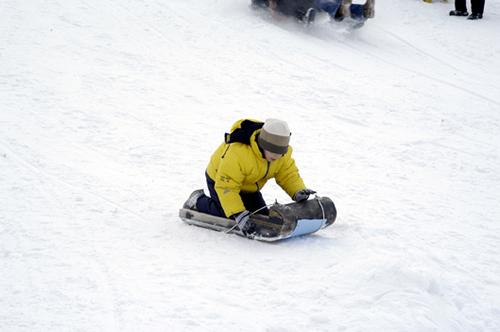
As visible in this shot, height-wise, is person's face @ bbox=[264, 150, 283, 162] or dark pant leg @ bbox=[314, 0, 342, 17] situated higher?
person's face @ bbox=[264, 150, 283, 162]

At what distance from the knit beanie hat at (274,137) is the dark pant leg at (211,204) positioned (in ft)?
2.11

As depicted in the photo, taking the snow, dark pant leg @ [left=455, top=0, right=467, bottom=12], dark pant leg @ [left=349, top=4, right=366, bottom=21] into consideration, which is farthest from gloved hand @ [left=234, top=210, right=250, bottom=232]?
dark pant leg @ [left=455, top=0, right=467, bottom=12]

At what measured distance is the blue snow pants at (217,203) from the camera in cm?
489

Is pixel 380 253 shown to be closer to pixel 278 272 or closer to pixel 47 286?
pixel 278 272

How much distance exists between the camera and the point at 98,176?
5.75m

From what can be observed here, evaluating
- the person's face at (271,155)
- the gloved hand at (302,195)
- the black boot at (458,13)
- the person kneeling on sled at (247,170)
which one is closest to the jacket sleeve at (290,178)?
the person kneeling on sled at (247,170)

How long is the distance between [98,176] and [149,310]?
2.47 metres

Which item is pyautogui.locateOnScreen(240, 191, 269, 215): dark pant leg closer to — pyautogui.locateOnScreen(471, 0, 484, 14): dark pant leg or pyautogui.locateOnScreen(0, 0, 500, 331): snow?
pyautogui.locateOnScreen(0, 0, 500, 331): snow

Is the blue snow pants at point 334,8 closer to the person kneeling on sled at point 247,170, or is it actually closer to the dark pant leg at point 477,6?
the dark pant leg at point 477,6

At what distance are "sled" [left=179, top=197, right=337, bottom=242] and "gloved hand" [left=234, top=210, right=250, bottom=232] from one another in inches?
1.6

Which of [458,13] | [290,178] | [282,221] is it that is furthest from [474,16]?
[282,221]

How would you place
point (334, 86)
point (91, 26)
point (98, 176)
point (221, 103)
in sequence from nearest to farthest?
point (98, 176)
point (221, 103)
point (334, 86)
point (91, 26)

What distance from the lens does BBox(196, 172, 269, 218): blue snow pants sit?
16.0ft

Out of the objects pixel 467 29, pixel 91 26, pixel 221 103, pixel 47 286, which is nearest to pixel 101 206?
pixel 47 286
